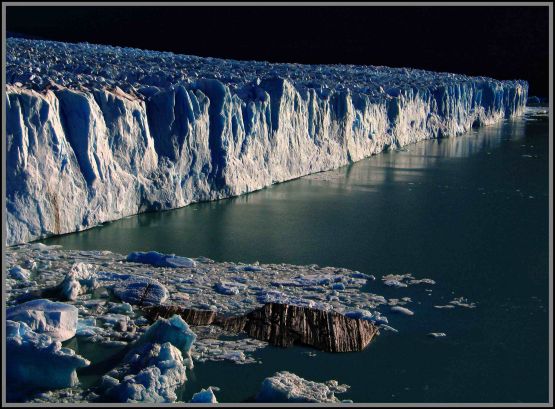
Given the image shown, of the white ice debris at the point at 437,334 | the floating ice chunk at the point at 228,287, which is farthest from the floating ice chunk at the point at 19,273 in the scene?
the white ice debris at the point at 437,334

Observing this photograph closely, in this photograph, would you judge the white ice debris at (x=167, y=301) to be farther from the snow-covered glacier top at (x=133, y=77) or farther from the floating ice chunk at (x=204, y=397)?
the snow-covered glacier top at (x=133, y=77)

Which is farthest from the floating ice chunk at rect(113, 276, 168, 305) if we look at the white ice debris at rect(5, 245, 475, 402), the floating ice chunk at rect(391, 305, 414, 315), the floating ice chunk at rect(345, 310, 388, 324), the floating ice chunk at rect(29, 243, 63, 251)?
the floating ice chunk at rect(391, 305, 414, 315)

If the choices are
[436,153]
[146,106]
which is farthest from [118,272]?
[436,153]

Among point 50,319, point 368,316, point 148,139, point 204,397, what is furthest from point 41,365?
point 148,139

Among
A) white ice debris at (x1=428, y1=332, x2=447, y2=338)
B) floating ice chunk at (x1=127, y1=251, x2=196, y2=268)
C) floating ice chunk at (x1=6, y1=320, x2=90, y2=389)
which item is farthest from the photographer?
floating ice chunk at (x1=127, y1=251, x2=196, y2=268)

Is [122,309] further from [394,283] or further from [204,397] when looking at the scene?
[394,283]

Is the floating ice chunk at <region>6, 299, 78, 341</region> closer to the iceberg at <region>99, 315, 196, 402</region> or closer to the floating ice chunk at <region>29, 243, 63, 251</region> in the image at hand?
the iceberg at <region>99, 315, 196, 402</region>
